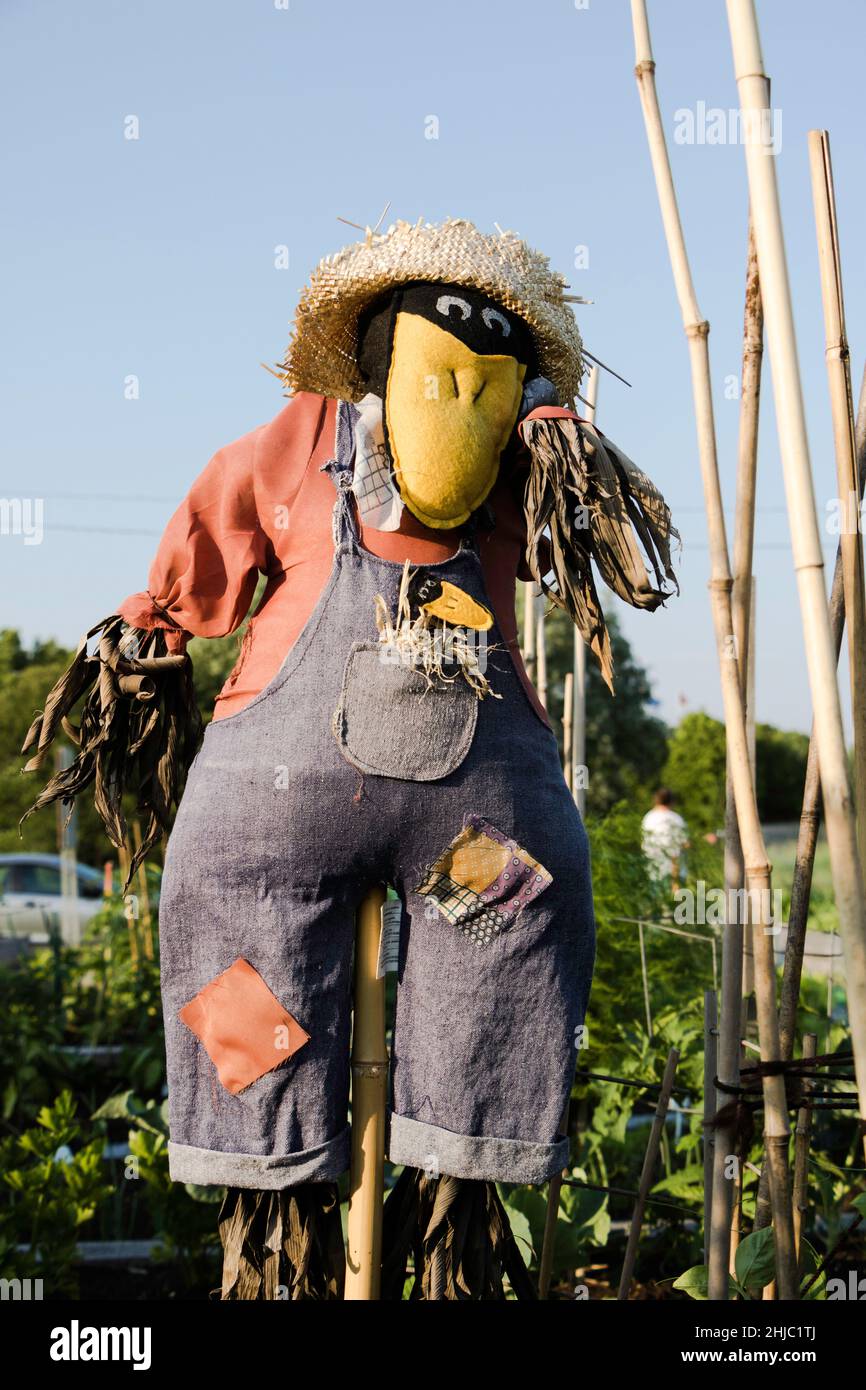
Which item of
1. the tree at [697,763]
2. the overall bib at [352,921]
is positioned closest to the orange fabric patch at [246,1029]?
the overall bib at [352,921]

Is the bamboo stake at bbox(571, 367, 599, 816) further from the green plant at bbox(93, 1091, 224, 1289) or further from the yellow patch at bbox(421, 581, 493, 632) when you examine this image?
the green plant at bbox(93, 1091, 224, 1289)

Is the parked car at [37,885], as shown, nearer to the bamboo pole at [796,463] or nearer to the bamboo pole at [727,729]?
the bamboo pole at [727,729]

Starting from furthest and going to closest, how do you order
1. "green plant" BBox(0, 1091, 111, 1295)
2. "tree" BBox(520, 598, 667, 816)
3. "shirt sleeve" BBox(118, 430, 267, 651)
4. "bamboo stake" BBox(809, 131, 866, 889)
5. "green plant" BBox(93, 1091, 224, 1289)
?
"tree" BBox(520, 598, 667, 816) < "green plant" BBox(93, 1091, 224, 1289) < "green plant" BBox(0, 1091, 111, 1295) < "shirt sleeve" BBox(118, 430, 267, 651) < "bamboo stake" BBox(809, 131, 866, 889)

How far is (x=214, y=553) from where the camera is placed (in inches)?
68.6

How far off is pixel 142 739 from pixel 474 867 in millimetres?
532

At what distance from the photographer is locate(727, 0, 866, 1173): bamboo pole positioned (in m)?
1.22

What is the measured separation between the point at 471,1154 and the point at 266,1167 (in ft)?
0.79

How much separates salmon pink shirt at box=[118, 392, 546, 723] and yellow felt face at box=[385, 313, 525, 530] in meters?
0.06

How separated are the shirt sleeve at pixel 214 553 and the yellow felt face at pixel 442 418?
0.69 feet

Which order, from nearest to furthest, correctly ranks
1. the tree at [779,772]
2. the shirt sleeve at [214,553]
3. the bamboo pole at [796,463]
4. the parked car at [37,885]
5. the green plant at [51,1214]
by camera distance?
the bamboo pole at [796,463] < the shirt sleeve at [214,553] < the green plant at [51,1214] < the parked car at [37,885] < the tree at [779,772]

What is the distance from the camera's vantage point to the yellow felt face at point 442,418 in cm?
160

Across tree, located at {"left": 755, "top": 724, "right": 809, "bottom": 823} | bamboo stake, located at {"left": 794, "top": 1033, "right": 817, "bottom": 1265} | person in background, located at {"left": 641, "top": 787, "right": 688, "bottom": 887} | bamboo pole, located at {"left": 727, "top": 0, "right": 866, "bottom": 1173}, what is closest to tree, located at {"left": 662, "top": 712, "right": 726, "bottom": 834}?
tree, located at {"left": 755, "top": 724, "right": 809, "bottom": 823}
